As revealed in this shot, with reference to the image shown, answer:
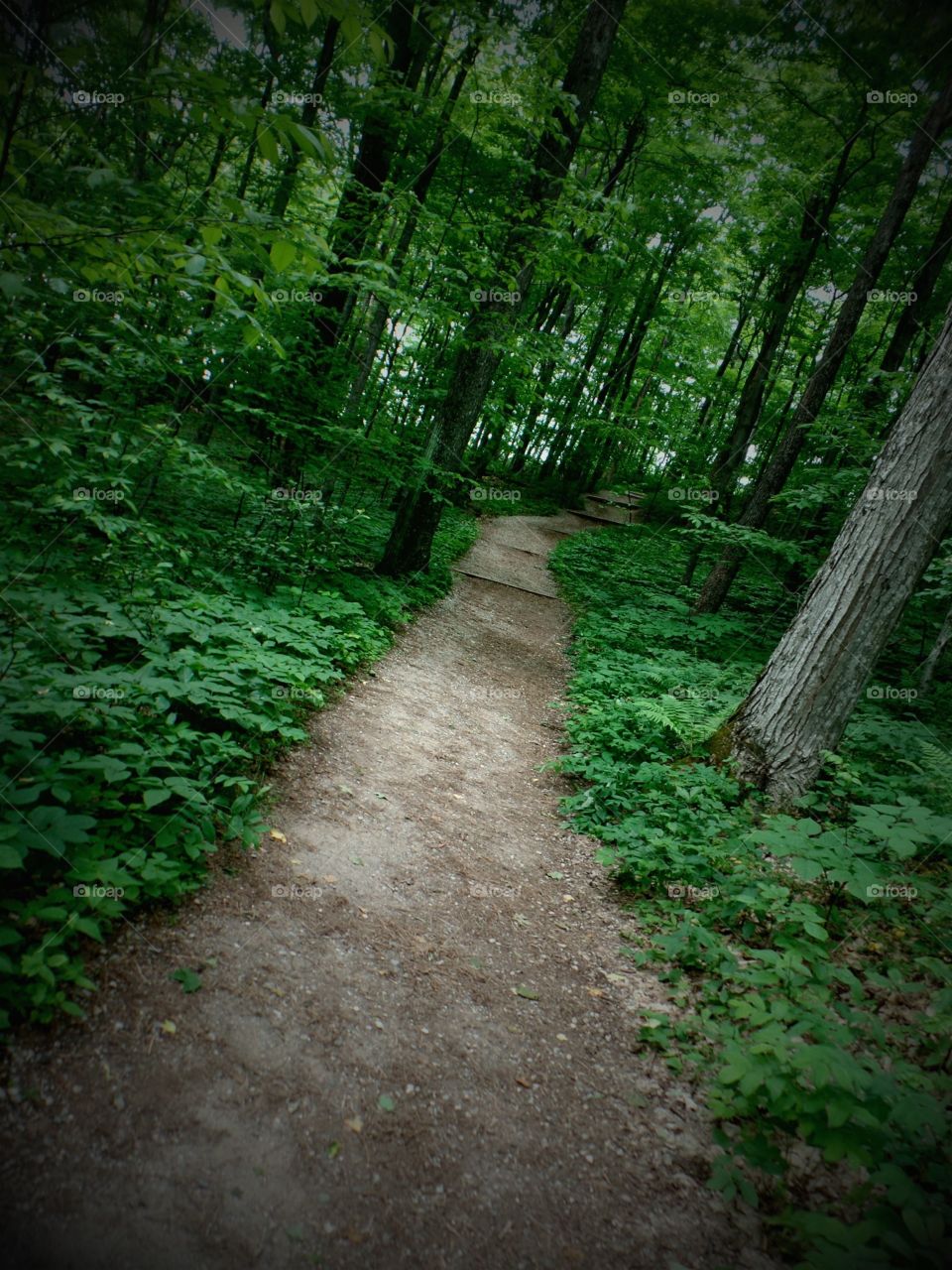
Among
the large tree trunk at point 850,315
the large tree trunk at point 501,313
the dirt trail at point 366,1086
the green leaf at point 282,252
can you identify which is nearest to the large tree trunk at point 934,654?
the large tree trunk at point 850,315

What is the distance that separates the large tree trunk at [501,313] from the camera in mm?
7328

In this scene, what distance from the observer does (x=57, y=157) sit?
2.23 m

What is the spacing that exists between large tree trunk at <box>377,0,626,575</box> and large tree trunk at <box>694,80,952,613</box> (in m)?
4.63

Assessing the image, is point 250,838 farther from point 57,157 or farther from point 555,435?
point 555,435

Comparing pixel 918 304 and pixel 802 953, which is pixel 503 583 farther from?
pixel 802 953

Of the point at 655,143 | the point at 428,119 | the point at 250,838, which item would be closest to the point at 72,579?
the point at 250,838

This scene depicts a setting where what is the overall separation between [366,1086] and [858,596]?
4832 mm

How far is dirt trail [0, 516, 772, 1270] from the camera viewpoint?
1893 mm

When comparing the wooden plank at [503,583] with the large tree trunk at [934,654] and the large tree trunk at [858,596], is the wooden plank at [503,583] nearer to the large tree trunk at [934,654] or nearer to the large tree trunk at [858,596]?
the large tree trunk at [934,654]

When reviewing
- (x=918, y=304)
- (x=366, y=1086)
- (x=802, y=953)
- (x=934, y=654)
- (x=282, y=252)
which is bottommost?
(x=366, y=1086)

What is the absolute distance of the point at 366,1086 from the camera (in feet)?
8.06

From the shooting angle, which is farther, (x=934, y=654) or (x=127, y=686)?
(x=934, y=654)

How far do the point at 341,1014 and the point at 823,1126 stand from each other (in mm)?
2036

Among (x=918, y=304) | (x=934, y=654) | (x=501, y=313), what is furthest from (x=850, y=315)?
(x=501, y=313)
